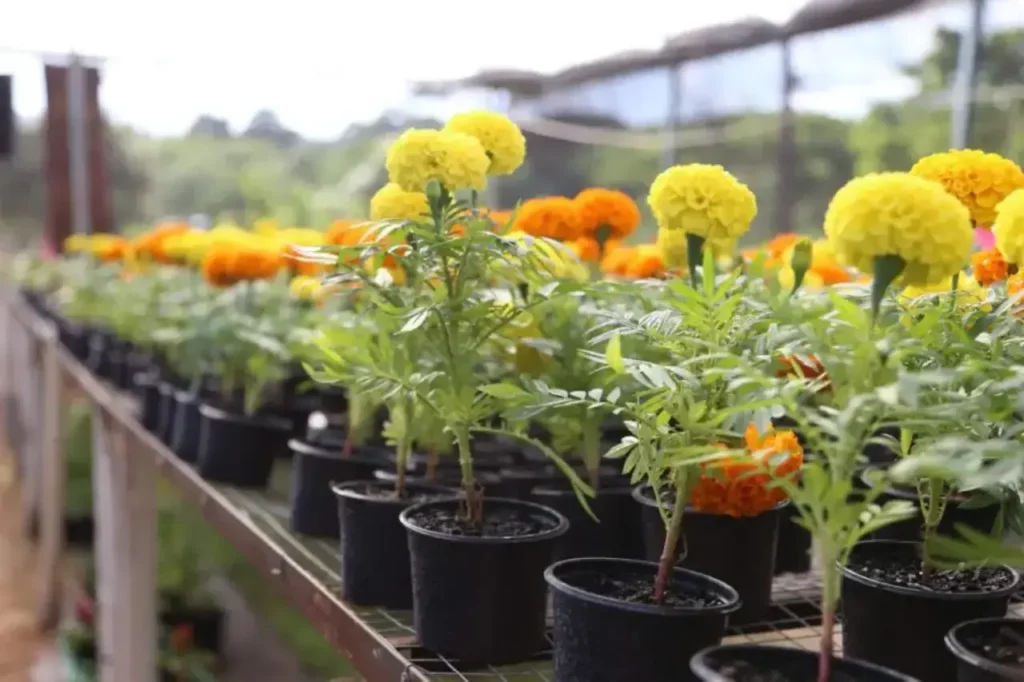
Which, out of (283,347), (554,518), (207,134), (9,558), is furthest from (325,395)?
(207,134)

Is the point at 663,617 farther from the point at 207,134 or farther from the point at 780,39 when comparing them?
the point at 207,134

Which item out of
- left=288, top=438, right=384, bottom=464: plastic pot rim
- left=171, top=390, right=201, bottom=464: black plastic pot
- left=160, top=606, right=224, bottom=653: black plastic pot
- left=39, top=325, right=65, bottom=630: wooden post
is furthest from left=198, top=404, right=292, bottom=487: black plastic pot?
left=39, top=325, right=65, bottom=630: wooden post

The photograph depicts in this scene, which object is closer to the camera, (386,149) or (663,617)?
(663,617)

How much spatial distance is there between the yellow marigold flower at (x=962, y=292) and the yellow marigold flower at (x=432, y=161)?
32cm

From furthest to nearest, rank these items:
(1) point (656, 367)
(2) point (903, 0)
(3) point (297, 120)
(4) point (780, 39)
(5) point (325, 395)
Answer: (3) point (297, 120)
(4) point (780, 39)
(2) point (903, 0)
(5) point (325, 395)
(1) point (656, 367)

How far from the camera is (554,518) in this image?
850 mm

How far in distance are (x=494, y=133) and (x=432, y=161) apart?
0.35 ft

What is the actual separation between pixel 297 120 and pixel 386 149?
3.35m

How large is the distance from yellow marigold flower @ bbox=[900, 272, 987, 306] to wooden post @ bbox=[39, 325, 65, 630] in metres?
2.55

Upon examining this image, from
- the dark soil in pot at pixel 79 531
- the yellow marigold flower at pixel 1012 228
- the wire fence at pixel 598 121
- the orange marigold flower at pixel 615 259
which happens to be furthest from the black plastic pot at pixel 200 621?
the yellow marigold flower at pixel 1012 228

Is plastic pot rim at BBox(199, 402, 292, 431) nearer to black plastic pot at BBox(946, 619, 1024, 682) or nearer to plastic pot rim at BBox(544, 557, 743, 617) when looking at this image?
plastic pot rim at BBox(544, 557, 743, 617)

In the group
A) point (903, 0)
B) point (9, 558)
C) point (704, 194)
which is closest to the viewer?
point (704, 194)

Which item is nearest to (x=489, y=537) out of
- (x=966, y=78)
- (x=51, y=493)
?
(x=966, y=78)

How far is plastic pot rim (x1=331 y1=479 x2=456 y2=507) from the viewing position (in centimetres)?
92
